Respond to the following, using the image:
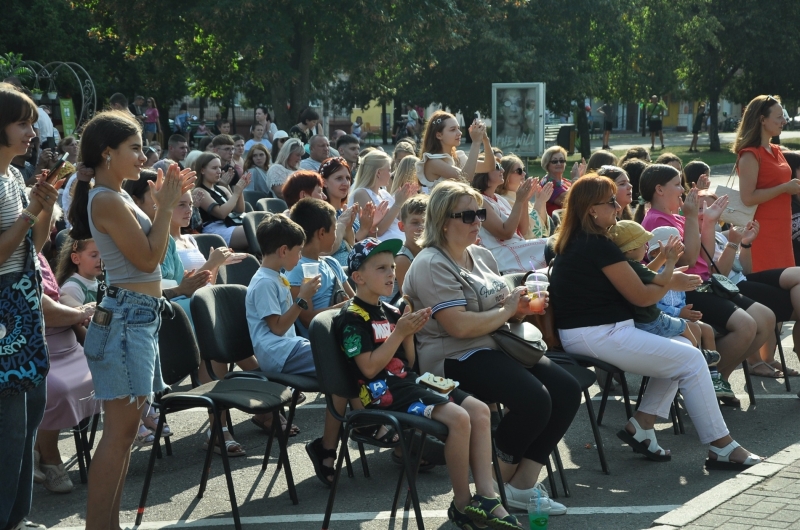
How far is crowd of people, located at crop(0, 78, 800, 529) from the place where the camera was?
4082 millimetres

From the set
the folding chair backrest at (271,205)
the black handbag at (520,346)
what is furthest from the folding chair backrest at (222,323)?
the folding chair backrest at (271,205)

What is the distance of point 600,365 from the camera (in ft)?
18.3

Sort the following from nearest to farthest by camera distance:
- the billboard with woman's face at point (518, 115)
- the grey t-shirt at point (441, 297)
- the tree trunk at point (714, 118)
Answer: the grey t-shirt at point (441, 297) → the billboard with woman's face at point (518, 115) → the tree trunk at point (714, 118)

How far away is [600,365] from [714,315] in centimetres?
158

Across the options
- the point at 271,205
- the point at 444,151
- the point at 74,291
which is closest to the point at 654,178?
the point at 444,151

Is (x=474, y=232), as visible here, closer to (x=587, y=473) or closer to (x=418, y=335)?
(x=418, y=335)

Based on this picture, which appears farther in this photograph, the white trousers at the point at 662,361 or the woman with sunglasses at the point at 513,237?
the woman with sunglasses at the point at 513,237

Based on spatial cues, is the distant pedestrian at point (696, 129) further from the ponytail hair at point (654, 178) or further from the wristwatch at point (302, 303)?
the wristwatch at point (302, 303)

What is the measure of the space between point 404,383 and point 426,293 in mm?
514

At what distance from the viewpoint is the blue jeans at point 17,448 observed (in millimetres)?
4000

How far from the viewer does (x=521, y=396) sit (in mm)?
4789

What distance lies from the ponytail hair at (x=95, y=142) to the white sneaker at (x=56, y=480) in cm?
161

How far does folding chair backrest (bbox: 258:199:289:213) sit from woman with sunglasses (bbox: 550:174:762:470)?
461 centimetres

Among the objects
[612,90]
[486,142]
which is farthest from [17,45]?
[486,142]
